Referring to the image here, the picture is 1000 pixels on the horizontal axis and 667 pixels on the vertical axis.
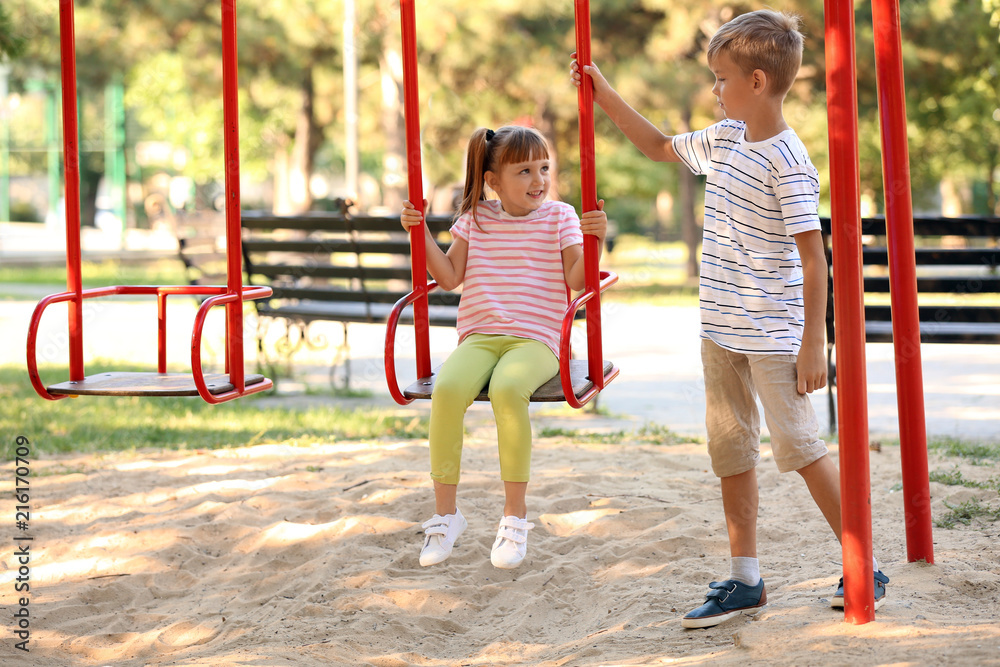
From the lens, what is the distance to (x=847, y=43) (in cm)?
232

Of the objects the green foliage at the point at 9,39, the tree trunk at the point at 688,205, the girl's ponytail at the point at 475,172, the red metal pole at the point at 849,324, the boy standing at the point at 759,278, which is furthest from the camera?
the tree trunk at the point at 688,205

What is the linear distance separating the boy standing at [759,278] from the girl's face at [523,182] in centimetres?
70

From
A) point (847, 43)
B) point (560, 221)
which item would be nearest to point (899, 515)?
point (560, 221)

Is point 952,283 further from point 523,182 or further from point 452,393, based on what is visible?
point 452,393

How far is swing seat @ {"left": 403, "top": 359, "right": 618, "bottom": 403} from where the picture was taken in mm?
2887

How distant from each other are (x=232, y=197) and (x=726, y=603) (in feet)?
6.59

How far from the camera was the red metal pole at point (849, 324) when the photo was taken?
2.35 m

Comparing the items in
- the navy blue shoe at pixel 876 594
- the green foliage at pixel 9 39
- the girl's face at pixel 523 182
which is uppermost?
the green foliage at pixel 9 39

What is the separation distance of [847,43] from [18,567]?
9.94 feet

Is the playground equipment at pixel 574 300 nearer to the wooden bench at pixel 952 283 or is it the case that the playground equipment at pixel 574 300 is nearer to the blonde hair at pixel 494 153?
the blonde hair at pixel 494 153

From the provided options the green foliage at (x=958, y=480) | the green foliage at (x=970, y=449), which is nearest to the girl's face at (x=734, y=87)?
the green foliage at (x=958, y=480)

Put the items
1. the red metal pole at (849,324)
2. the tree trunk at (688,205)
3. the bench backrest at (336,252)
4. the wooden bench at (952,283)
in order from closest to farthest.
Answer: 1. the red metal pole at (849,324)
2. the wooden bench at (952,283)
3. the bench backrest at (336,252)
4. the tree trunk at (688,205)

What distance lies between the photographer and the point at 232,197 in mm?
3270

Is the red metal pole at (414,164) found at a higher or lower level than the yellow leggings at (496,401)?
higher
